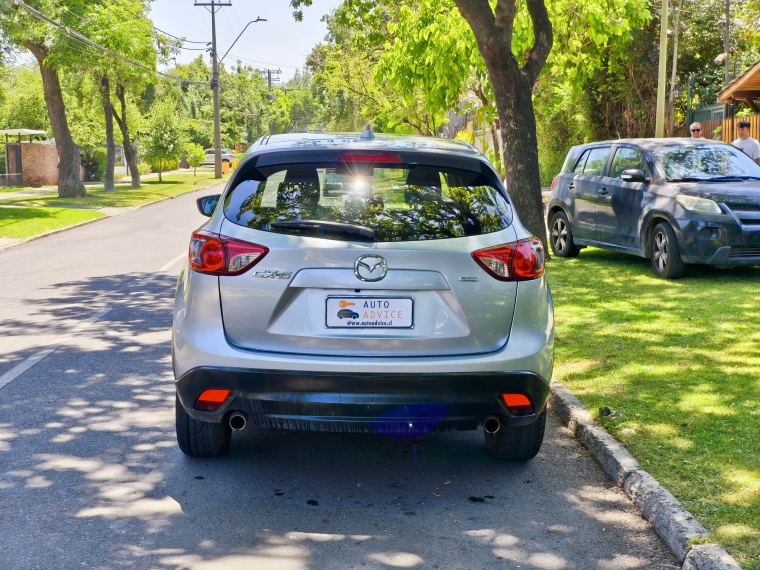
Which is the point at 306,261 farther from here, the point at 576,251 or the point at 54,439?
the point at 576,251

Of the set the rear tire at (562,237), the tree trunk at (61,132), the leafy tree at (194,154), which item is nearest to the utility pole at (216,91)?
the leafy tree at (194,154)

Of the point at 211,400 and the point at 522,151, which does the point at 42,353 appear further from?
the point at 522,151

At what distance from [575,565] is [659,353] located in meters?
4.01

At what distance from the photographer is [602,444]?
215 inches

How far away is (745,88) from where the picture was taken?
81.5ft

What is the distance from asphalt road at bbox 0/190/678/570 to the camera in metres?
4.14

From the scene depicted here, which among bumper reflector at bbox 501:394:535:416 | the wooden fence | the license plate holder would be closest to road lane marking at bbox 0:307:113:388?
the license plate holder

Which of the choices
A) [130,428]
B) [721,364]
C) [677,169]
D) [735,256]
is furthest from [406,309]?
[677,169]

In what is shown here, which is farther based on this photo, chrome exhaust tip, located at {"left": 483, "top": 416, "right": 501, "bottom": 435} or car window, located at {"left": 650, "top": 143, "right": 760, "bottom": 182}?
car window, located at {"left": 650, "top": 143, "right": 760, "bottom": 182}

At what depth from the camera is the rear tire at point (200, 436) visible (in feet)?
17.2

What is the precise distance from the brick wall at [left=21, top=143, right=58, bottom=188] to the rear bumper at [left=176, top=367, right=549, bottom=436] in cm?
4116

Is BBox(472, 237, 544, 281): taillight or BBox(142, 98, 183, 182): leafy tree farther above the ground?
BBox(142, 98, 183, 182): leafy tree

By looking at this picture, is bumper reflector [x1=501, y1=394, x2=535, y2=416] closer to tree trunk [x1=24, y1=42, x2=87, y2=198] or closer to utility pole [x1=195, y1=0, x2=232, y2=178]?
tree trunk [x1=24, y1=42, x2=87, y2=198]

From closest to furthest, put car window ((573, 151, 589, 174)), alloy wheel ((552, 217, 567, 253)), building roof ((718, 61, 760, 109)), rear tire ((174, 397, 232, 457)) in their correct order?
rear tire ((174, 397, 232, 457)) → car window ((573, 151, 589, 174)) → alloy wheel ((552, 217, 567, 253)) → building roof ((718, 61, 760, 109))
